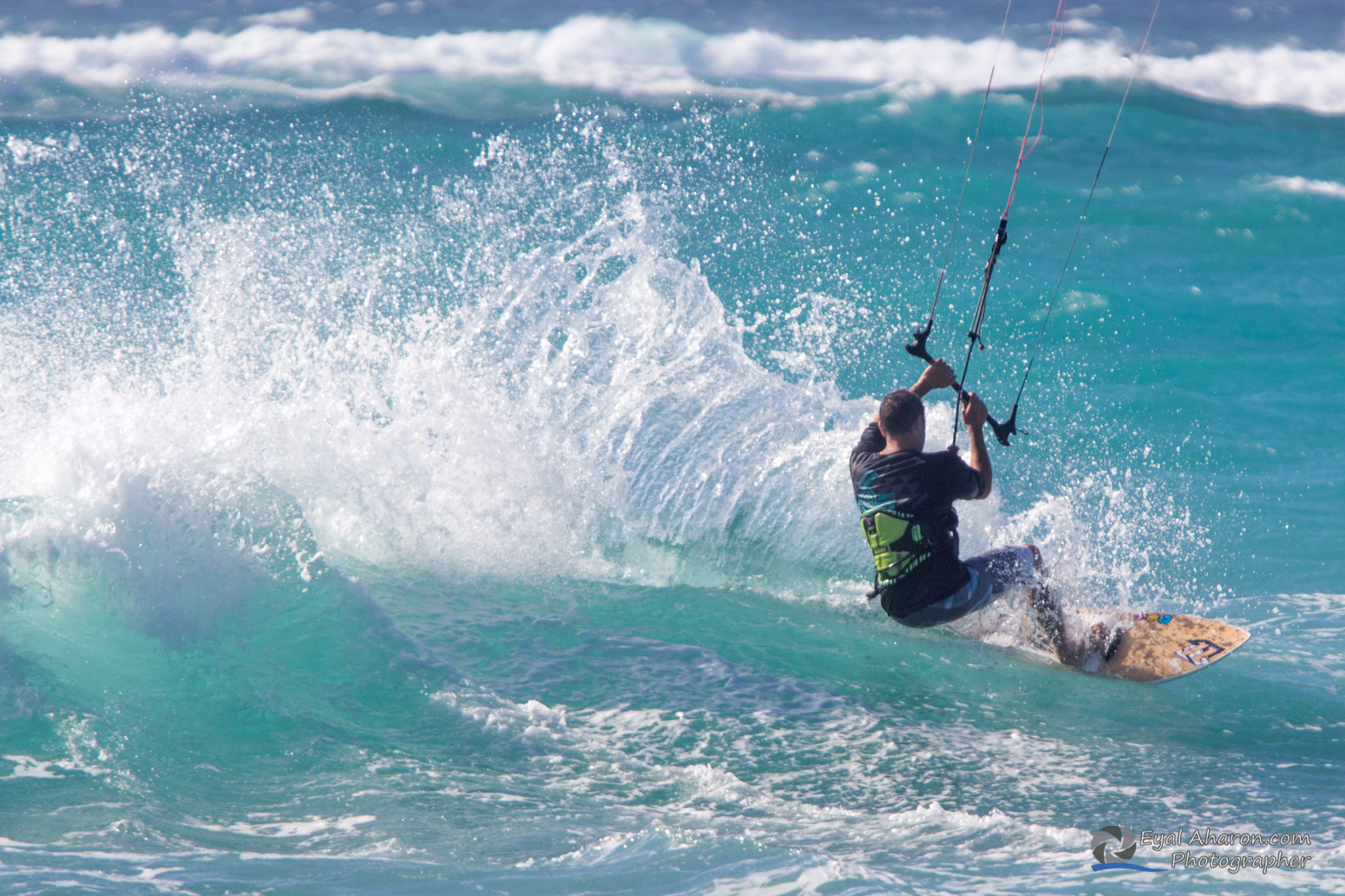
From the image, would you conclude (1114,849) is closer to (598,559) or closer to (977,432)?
(977,432)

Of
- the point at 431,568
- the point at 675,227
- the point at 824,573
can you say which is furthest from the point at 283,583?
the point at 675,227

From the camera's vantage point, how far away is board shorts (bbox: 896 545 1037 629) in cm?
502

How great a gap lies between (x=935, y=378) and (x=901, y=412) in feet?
1.29

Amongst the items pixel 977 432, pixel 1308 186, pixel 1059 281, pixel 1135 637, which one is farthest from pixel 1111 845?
pixel 1308 186

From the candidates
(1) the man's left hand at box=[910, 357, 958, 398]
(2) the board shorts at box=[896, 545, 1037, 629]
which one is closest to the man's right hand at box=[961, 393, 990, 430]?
(1) the man's left hand at box=[910, 357, 958, 398]

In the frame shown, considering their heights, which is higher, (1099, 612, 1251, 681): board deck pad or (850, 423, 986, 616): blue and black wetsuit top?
(850, 423, 986, 616): blue and black wetsuit top

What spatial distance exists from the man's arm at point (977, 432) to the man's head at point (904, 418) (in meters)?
0.21

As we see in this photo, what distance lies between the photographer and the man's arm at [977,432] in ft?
15.3

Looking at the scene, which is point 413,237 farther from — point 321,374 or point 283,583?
point 283,583

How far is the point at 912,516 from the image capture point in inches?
189

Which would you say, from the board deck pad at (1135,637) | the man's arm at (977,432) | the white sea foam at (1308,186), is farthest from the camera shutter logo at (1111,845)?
the white sea foam at (1308,186)

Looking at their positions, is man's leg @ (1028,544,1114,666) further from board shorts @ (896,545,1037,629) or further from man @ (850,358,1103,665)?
man @ (850,358,1103,665)

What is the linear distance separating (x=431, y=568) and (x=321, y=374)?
1.70 metres

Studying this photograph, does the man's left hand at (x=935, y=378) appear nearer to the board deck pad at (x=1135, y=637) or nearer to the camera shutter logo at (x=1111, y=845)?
the board deck pad at (x=1135, y=637)
